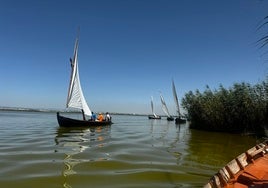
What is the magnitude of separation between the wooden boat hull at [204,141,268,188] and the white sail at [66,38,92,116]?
2898cm

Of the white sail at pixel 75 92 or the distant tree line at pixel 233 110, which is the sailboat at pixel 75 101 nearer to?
the white sail at pixel 75 92

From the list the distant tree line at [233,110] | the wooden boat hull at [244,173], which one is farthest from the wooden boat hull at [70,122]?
the wooden boat hull at [244,173]

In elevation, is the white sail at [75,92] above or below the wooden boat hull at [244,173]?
above

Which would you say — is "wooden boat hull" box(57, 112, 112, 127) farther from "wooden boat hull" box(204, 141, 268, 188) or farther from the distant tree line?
"wooden boat hull" box(204, 141, 268, 188)

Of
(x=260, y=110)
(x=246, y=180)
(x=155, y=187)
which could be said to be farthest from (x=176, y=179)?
(x=260, y=110)

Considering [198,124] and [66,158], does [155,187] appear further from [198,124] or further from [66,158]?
[198,124]

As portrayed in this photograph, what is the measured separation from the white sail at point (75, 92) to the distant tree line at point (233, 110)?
1621 centimetres

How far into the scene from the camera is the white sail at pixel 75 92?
122ft

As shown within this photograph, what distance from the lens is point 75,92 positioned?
38.5 m

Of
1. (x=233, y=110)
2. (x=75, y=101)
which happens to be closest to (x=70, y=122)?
(x=75, y=101)

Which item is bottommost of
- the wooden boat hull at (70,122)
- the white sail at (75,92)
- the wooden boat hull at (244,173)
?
the wooden boat hull at (244,173)

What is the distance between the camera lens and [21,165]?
12.4 m

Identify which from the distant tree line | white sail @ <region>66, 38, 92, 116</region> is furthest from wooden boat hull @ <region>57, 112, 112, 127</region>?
the distant tree line

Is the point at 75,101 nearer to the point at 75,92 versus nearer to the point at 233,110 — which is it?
the point at 75,92
